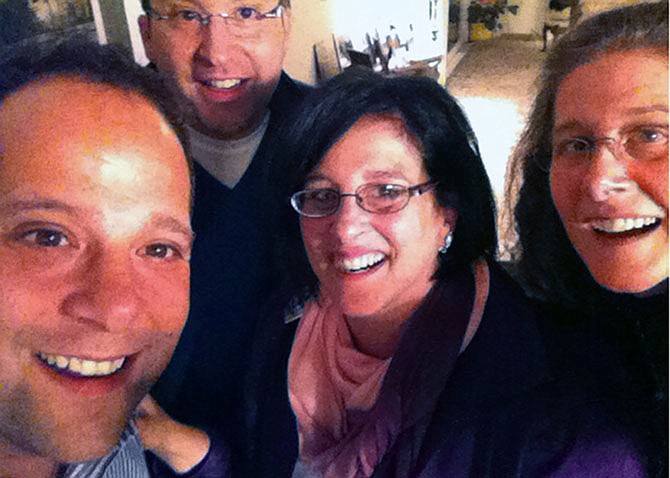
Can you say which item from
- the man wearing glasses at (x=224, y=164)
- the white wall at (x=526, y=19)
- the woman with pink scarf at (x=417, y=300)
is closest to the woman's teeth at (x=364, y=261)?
the woman with pink scarf at (x=417, y=300)

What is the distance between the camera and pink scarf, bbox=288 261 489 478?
74 cm

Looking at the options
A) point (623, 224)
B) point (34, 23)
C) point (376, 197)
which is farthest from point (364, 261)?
point (34, 23)

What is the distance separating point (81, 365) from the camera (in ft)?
2.17

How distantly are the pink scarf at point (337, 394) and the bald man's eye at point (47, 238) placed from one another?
12.4 inches

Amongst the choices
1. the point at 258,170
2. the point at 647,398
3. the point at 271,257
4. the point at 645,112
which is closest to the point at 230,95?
the point at 258,170

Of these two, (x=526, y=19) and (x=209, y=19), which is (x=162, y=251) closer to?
(x=209, y=19)

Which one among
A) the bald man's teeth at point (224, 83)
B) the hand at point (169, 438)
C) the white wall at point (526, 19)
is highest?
the white wall at point (526, 19)

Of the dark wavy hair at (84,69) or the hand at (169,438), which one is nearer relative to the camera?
the dark wavy hair at (84,69)

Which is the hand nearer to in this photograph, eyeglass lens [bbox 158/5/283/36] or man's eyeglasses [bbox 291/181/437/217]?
man's eyeglasses [bbox 291/181/437/217]

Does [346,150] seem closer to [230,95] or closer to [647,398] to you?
[230,95]

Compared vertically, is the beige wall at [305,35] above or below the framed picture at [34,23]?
below

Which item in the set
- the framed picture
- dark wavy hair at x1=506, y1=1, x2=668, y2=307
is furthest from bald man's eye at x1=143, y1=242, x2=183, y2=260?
dark wavy hair at x1=506, y1=1, x2=668, y2=307

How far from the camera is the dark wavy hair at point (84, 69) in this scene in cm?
65

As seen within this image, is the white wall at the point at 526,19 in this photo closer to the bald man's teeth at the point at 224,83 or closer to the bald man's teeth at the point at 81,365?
the bald man's teeth at the point at 224,83
